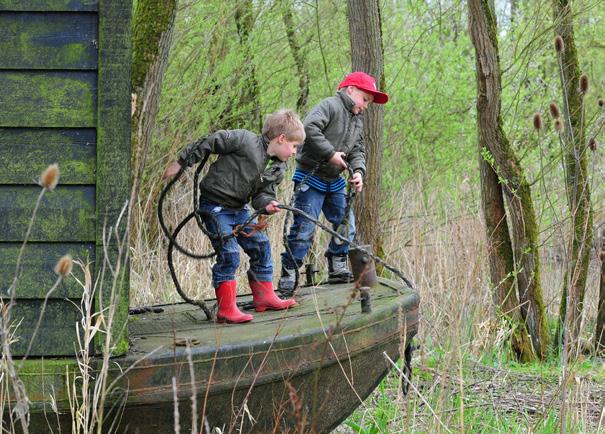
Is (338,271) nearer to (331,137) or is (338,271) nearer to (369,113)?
(331,137)

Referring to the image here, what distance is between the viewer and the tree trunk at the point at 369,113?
770cm

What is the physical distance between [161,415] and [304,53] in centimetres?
728

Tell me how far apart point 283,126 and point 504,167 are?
13.2 ft

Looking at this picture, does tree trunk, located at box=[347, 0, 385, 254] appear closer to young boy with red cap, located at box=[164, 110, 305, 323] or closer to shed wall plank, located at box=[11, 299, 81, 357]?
young boy with red cap, located at box=[164, 110, 305, 323]

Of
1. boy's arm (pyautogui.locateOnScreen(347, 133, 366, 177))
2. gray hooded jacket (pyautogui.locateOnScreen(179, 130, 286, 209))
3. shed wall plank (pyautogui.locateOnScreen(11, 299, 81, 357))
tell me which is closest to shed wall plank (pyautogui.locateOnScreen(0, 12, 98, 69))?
shed wall plank (pyautogui.locateOnScreen(11, 299, 81, 357))

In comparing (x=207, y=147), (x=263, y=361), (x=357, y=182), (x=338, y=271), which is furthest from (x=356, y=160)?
(x=263, y=361)

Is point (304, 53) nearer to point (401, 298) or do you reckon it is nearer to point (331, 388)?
point (401, 298)

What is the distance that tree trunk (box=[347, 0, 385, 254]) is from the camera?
303 inches

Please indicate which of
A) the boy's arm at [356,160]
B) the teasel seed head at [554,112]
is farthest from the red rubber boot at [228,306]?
the boy's arm at [356,160]

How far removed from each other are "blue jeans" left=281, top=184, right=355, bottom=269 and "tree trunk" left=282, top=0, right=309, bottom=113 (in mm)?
3702

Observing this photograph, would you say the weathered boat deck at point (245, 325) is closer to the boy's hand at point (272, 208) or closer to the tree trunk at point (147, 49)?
the boy's hand at point (272, 208)

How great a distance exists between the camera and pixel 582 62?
48.6ft

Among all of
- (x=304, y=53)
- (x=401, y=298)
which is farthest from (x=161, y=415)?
(x=304, y=53)

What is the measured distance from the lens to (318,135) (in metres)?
6.20
